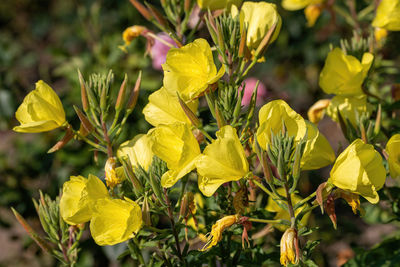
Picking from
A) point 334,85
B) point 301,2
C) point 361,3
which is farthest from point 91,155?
point 361,3

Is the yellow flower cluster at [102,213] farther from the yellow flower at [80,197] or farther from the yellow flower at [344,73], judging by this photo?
the yellow flower at [344,73]

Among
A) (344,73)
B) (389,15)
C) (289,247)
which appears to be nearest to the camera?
(289,247)

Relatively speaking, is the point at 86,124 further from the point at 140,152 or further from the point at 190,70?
the point at 190,70

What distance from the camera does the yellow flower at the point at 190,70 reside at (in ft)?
3.31

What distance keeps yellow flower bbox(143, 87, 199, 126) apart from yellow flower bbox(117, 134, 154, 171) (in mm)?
59

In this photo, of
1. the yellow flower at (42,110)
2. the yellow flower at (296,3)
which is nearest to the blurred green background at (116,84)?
the yellow flower at (42,110)

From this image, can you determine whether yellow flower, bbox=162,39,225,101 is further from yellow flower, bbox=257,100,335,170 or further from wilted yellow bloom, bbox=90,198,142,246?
wilted yellow bloom, bbox=90,198,142,246

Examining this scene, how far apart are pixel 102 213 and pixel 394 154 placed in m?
0.64

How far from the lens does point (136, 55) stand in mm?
2627

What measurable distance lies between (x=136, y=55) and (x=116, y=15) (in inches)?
38.7

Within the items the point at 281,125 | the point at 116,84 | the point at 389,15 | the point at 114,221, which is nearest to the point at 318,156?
the point at 281,125

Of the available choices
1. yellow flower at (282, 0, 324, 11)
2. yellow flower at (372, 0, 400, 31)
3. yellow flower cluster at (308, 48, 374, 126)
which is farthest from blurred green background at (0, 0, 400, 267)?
yellow flower at (372, 0, 400, 31)

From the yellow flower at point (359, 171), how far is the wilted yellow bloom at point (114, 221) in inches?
15.9

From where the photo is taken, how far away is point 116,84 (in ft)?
7.91
